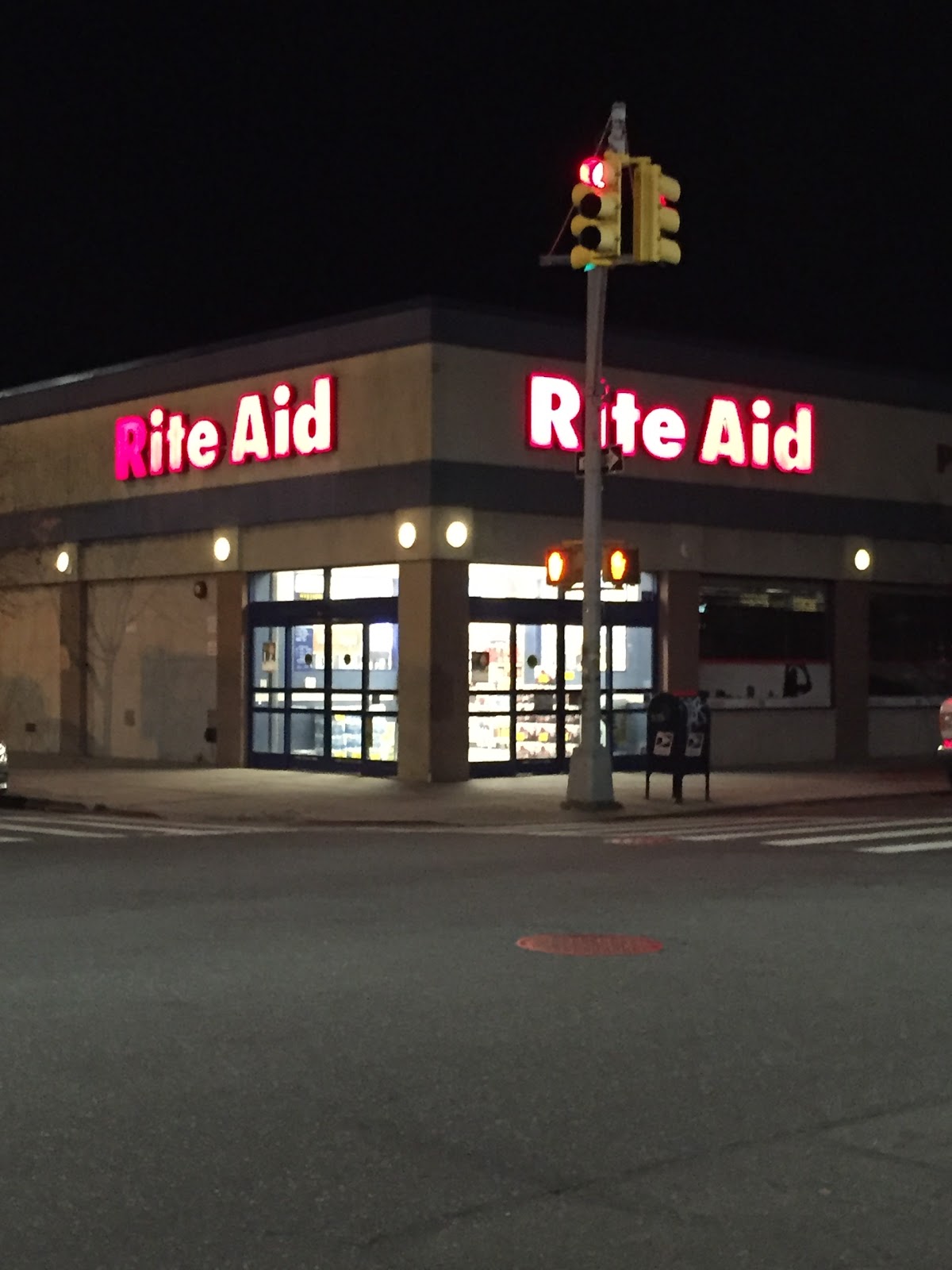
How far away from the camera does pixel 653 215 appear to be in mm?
18188

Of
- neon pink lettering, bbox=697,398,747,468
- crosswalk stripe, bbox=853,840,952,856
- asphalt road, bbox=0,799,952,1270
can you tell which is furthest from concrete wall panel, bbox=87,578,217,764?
asphalt road, bbox=0,799,952,1270

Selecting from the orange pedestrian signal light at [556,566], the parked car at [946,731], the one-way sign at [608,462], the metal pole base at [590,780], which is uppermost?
the one-way sign at [608,462]

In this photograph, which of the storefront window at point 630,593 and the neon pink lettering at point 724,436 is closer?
the storefront window at point 630,593

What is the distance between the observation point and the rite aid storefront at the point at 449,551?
91.6 feet

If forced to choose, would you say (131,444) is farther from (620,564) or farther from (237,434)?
(620,564)

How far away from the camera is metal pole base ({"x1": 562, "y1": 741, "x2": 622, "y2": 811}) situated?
75.3 ft

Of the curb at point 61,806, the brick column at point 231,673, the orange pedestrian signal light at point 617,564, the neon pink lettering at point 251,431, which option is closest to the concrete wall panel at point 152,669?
the brick column at point 231,673

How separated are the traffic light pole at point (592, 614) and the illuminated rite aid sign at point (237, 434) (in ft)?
23.8

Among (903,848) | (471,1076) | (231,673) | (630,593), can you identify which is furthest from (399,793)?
(471,1076)

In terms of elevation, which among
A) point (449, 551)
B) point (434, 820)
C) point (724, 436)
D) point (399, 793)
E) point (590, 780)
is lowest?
point (434, 820)

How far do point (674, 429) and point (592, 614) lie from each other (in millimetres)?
8184

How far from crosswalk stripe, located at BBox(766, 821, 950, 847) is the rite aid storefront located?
9.34 metres

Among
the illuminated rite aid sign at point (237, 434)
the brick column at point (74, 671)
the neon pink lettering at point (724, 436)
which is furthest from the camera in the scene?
the brick column at point (74, 671)

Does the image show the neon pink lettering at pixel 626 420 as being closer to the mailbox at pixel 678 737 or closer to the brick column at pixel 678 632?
the brick column at pixel 678 632
